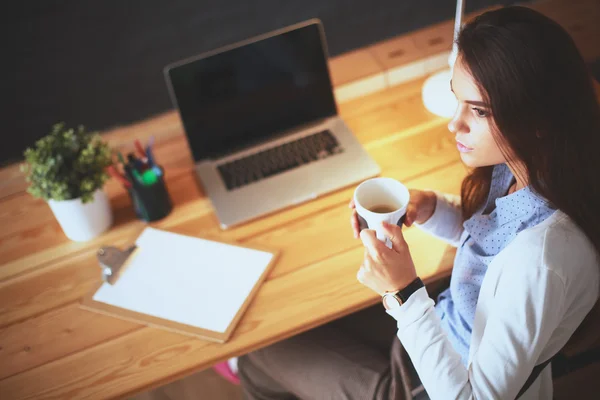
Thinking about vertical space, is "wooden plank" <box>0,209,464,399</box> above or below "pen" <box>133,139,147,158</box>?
below

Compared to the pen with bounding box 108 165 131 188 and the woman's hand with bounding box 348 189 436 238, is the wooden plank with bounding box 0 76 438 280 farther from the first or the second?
the woman's hand with bounding box 348 189 436 238

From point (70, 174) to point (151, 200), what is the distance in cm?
18

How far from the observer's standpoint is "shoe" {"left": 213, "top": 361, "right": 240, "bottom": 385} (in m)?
1.67

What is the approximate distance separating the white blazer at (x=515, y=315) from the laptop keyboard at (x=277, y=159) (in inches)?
19.6

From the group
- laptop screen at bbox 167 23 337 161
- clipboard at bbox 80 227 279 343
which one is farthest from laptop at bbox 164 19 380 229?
clipboard at bbox 80 227 279 343

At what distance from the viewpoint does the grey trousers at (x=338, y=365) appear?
114 cm

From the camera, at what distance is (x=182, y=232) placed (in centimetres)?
127

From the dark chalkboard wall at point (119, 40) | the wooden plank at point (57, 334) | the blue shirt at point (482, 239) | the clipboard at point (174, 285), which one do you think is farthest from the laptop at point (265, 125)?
the dark chalkboard wall at point (119, 40)

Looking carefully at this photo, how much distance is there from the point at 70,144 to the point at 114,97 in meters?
0.70

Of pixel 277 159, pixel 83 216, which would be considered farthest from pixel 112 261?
pixel 277 159

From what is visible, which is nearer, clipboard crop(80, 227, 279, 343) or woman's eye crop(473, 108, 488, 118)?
woman's eye crop(473, 108, 488, 118)

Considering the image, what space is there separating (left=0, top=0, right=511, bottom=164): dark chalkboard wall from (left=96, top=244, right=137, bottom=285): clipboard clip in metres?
0.80

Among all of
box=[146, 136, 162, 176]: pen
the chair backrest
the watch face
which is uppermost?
box=[146, 136, 162, 176]: pen

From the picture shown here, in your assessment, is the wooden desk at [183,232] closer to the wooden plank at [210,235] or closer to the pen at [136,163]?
the wooden plank at [210,235]
